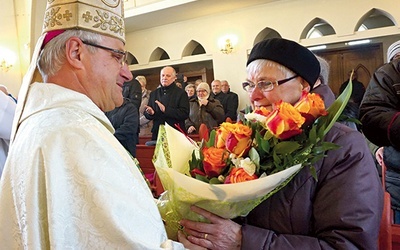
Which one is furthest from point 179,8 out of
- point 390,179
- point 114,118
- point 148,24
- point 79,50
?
point 79,50

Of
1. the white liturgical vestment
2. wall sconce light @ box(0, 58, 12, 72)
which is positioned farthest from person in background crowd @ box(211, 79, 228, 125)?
the white liturgical vestment

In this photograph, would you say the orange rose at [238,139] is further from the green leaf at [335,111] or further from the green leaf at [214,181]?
the green leaf at [335,111]

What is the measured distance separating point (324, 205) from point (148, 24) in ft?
31.1

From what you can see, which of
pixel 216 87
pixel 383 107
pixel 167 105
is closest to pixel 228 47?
pixel 216 87

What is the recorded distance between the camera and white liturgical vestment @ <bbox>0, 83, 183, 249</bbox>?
85 centimetres

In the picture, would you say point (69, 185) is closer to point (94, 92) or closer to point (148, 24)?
point (94, 92)

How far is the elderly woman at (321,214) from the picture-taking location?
3.62 ft

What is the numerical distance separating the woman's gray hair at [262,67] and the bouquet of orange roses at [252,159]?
31 cm

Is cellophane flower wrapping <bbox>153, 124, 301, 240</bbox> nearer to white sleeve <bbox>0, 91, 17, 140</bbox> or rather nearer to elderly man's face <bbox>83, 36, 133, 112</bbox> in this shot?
elderly man's face <bbox>83, 36, 133, 112</bbox>

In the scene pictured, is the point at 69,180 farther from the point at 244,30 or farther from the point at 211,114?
the point at 244,30

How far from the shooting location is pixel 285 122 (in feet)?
3.30

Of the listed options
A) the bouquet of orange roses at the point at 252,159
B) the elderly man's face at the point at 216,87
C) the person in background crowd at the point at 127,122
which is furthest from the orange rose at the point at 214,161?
the elderly man's face at the point at 216,87

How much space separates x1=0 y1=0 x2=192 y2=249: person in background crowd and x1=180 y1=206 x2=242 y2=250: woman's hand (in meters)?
0.19

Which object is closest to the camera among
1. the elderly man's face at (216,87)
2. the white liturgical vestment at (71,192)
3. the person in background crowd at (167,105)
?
the white liturgical vestment at (71,192)
